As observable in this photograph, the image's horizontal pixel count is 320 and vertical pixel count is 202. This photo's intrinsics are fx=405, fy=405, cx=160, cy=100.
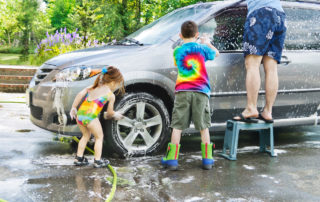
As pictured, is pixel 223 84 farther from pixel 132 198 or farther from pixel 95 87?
pixel 132 198

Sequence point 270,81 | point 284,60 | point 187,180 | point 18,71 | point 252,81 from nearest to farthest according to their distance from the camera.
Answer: point 187,180 → point 252,81 → point 270,81 → point 284,60 → point 18,71

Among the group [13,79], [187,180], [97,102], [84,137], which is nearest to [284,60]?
[187,180]

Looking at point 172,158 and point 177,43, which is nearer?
point 172,158

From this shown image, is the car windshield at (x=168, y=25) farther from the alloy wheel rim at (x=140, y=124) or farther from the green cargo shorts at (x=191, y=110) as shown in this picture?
the green cargo shorts at (x=191, y=110)

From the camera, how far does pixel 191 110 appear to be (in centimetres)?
410

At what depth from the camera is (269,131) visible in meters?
4.73

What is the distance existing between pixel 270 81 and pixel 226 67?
1.71 feet

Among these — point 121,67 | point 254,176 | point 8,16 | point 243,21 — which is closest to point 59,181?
point 121,67

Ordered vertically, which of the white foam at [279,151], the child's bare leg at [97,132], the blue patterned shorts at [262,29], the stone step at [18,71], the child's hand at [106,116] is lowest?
the white foam at [279,151]

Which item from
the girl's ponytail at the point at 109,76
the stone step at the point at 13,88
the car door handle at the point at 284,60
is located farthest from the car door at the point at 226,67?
the stone step at the point at 13,88

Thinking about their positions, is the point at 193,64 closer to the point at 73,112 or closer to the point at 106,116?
the point at 106,116

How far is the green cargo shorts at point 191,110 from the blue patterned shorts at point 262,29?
2.90ft

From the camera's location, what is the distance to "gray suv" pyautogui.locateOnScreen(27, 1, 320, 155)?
167 inches

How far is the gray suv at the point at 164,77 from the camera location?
4.25 metres
